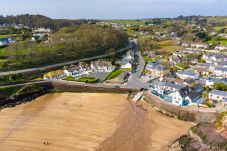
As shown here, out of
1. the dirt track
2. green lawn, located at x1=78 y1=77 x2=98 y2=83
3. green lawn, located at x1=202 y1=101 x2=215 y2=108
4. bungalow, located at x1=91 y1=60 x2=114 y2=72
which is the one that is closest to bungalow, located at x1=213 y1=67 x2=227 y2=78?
green lawn, located at x1=202 y1=101 x2=215 y2=108

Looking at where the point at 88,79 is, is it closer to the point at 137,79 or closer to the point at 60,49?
the point at 137,79

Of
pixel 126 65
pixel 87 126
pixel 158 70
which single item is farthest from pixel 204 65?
pixel 87 126

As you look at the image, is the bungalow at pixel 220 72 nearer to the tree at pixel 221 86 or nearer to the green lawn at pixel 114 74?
the tree at pixel 221 86

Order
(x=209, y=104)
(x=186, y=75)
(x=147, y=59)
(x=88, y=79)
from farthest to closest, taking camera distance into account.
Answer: (x=147, y=59), (x=88, y=79), (x=186, y=75), (x=209, y=104)

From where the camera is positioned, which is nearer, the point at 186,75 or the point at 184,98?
the point at 184,98

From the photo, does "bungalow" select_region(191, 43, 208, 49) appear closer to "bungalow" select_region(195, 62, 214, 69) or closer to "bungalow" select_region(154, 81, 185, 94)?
"bungalow" select_region(195, 62, 214, 69)

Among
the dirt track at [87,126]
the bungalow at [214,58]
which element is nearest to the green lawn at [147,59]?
the bungalow at [214,58]
